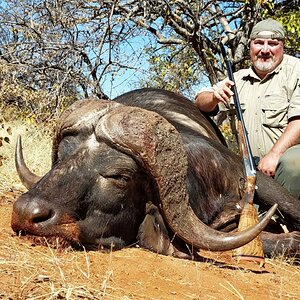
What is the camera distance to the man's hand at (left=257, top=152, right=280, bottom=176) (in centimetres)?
523

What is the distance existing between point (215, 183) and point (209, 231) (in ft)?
2.25

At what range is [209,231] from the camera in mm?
3785

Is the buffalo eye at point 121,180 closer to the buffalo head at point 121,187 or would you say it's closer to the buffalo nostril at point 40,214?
the buffalo head at point 121,187

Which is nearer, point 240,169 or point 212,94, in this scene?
point 240,169

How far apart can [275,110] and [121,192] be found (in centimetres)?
249

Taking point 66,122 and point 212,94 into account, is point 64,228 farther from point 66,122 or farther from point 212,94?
point 212,94

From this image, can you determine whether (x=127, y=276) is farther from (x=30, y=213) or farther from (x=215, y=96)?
(x=215, y=96)

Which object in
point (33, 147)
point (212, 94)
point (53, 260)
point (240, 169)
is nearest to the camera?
point (53, 260)

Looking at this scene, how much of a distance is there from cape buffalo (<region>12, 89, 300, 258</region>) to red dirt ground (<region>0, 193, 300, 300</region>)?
0.14 meters

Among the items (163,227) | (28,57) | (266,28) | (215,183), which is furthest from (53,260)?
(28,57)

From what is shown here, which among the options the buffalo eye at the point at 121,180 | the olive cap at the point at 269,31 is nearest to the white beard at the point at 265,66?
the olive cap at the point at 269,31

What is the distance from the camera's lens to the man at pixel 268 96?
17.8 feet

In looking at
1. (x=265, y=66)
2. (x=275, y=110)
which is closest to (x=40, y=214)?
(x=275, y=110)

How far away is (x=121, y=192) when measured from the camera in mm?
3777
